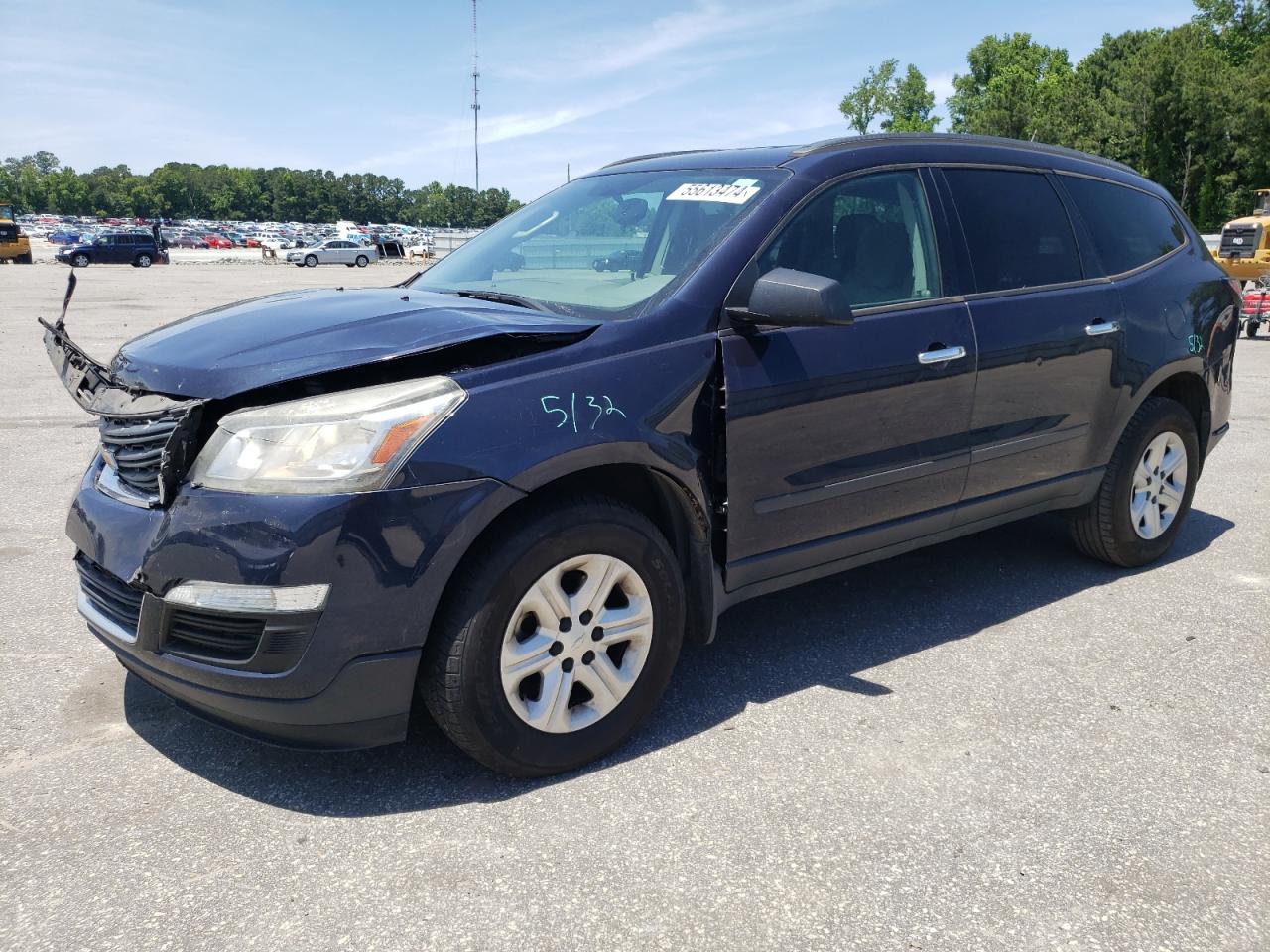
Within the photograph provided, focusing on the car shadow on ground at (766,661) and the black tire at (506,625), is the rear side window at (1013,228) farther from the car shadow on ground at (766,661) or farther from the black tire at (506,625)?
the black tire at (506,625)

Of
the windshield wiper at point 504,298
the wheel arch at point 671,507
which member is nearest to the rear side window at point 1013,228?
the wheel arch at point 671,507

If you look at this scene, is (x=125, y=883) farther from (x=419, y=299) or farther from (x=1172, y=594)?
(x=1172, y=594)

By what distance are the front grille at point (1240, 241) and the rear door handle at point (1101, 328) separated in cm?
2500

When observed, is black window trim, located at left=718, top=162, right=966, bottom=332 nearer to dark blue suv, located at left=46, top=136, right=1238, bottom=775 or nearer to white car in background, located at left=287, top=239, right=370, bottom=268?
dark blue suv, located at left=46, top=136, right=1238, bottom=775

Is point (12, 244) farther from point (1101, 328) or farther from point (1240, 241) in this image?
point (1101, 328)

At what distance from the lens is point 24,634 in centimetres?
391

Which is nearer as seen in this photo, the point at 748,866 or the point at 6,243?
the point at 748,866

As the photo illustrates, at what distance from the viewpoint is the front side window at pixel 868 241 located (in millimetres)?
3428

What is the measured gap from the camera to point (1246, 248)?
25.4 m

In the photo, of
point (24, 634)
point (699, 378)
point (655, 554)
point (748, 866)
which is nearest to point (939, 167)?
point (699, 378)

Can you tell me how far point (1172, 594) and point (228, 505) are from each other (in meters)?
3.92

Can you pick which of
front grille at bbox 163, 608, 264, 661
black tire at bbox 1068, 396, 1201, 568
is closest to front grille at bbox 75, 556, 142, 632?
front grille at bbox 163, 608, 264, 661

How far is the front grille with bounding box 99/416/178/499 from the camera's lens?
8.86 feet

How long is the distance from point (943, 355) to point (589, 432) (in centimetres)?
150
